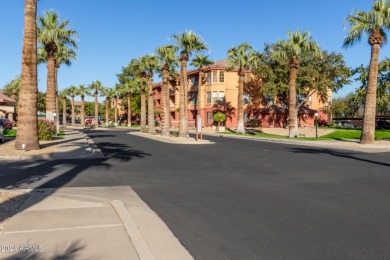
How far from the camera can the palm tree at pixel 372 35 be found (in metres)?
28.3

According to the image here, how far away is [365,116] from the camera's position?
2914 cm

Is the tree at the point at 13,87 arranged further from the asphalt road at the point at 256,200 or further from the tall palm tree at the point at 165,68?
the asphalt road at the point at 256,200

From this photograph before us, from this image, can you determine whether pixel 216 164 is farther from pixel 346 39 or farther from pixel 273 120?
pixel 273 120

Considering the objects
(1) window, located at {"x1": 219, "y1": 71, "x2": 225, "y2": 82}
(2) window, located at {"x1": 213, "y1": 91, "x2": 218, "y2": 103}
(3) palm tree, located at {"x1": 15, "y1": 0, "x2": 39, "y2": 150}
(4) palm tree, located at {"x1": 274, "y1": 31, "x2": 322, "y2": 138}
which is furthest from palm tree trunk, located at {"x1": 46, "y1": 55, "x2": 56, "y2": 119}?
(1) window, located at {"x1": 219, "y1": 71, "x2": 225, "y2": 82}

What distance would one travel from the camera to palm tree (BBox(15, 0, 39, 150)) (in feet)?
63.4

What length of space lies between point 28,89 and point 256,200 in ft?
50.0

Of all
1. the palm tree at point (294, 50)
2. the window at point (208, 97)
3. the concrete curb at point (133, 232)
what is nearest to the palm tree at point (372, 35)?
the palm tree at point (294, 50)

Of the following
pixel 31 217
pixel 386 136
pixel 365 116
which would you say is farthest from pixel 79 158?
pixel 386 136

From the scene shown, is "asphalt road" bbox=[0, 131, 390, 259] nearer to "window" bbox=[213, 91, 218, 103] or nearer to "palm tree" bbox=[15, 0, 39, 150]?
"palm tree" bbox=[15, 0, 39, 150]

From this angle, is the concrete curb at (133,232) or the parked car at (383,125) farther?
the parked car at (383,125)

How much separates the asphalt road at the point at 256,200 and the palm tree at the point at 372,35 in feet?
47.0

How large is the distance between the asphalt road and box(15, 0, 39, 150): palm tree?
15.9 feet

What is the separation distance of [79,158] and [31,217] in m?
10.7

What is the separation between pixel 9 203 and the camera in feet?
25.0
